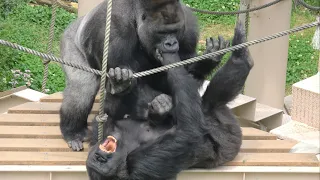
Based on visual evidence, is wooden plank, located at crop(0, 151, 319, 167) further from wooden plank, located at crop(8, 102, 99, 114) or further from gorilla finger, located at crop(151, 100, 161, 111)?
wooden plank, located at crop(8, 102, 99, 114)

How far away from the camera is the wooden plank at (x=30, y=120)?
15.3ft

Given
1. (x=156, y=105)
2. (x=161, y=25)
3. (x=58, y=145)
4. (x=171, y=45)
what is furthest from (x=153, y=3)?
(x=58, y=145)

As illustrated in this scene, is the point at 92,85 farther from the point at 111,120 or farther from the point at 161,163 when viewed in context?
the point at 161,163

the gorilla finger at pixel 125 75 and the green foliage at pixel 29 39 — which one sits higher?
the gorilla finger at pixel 125 75

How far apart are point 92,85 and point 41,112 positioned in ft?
2.36

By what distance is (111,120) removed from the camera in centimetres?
420

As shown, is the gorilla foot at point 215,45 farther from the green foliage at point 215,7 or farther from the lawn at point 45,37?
the green foliage at point 215,7

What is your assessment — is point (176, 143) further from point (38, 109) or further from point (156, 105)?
point (38, 109)

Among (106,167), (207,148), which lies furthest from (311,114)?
(106,167)

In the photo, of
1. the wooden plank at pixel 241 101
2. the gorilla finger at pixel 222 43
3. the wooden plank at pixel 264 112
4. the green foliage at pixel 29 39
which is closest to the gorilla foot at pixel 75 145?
the gorilla finger at pixel 222 43

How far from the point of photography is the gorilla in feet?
13.0

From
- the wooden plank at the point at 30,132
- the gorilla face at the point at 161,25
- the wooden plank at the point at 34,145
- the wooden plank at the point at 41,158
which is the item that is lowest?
the wooden plank at the point at 41,158

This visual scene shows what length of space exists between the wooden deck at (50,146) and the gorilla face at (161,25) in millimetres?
799

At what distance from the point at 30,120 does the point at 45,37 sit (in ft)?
14.4
